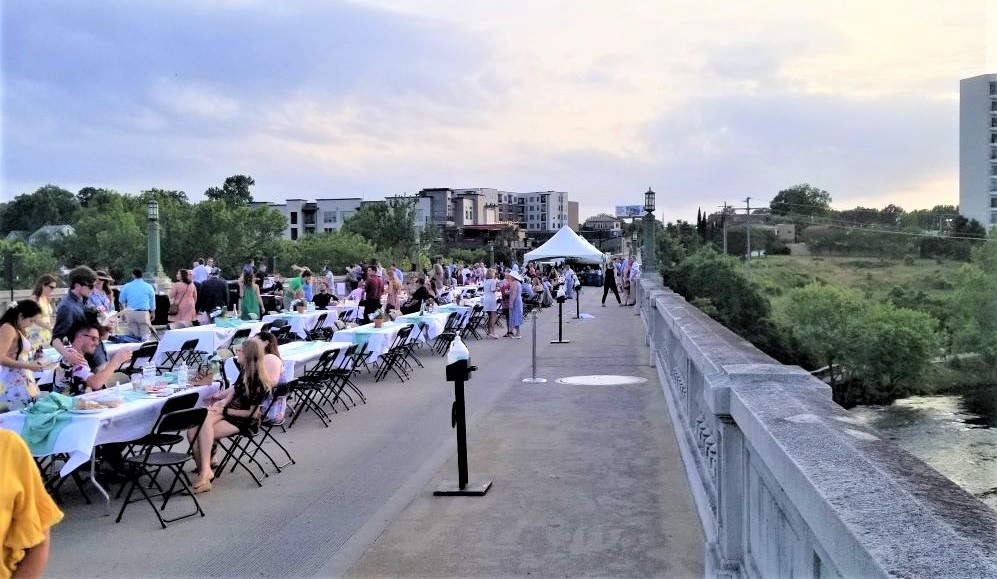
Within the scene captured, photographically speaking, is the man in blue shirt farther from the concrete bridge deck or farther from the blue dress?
the blue dress

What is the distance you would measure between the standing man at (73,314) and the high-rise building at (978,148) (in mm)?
20991

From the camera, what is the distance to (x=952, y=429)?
53.3m

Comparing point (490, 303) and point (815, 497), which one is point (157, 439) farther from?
point (490, 303)

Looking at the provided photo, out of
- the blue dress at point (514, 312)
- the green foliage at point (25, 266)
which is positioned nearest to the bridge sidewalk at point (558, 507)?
the blue dress at point (514, 312)

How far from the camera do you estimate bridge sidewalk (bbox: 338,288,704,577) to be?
5.22 meters

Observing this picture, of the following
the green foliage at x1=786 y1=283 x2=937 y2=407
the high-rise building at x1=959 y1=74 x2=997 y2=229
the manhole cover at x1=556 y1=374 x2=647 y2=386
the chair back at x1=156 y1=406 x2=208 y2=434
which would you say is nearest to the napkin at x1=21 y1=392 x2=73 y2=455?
the chair back at x1=156 y1=406 x2=208 y2=434

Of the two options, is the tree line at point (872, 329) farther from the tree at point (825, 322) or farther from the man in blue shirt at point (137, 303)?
the man in blue shirt at point (137, 303)

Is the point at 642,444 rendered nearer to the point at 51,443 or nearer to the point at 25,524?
the point at 51,443

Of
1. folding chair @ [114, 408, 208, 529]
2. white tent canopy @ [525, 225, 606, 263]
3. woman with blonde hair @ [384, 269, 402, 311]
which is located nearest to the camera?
folding chair @ [114, 408, 208, 529]

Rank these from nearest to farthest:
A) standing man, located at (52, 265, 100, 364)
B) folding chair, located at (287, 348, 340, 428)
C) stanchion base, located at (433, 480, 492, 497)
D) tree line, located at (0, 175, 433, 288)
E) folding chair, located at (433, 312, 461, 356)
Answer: stanchion base, located at (433, 480, 492, 497) < standing man, located at (52, 265, 100, 364) < folding chair, located at (287, 348, 340, 428) < folding chair, located at (433, 312, 461, 356) < tree line, located at (0, 175, 433, 288)

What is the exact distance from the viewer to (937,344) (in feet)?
204

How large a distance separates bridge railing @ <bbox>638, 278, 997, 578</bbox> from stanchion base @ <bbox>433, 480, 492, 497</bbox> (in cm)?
209

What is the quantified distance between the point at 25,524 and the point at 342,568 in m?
2.87

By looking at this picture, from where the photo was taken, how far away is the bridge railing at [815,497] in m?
1.75
